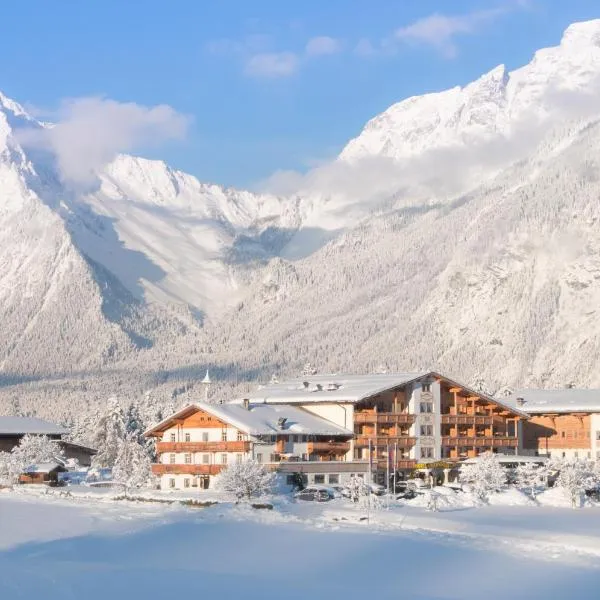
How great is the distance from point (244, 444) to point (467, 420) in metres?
29.4

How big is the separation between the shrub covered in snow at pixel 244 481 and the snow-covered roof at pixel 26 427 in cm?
6886

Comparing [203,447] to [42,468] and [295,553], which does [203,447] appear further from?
[295,553]

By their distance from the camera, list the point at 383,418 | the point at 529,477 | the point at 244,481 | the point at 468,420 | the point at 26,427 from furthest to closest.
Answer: the point at 26,427
the point at 468,420
the point at 383,418
the point at 529,477
the point at 244,481

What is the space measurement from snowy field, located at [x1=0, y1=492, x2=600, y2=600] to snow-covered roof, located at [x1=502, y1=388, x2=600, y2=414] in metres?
54.3

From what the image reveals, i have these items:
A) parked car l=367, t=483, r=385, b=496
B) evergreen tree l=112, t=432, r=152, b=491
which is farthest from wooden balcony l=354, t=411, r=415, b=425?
evergreen tree l=112, t=432, r=152, b=491

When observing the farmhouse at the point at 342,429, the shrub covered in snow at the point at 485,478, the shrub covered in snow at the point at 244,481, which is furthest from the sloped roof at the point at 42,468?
the shrub covered in snow at the point at 485,478

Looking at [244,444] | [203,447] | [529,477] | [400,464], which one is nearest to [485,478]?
[529,477]

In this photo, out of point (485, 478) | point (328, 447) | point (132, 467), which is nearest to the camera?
point (485, 478)

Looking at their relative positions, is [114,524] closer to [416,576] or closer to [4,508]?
[4,508]

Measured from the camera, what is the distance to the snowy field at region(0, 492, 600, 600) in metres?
48.7

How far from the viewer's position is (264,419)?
108312 millimetres

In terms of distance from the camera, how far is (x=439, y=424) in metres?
121

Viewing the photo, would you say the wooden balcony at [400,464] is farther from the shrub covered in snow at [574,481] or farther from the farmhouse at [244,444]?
the shrub covered in snow at [574,481]

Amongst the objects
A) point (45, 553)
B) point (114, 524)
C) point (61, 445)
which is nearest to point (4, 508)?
point (114, 524)
